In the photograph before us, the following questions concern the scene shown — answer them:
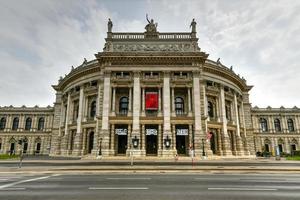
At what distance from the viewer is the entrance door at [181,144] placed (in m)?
39.6

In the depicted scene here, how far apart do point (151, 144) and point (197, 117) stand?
9556 millimetres

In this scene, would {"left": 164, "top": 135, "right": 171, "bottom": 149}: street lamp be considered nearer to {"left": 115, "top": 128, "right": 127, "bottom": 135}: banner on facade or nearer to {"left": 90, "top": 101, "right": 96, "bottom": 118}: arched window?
{"left": 115, "top": 128, "right": 127, "bottom": 135}: banner on facade

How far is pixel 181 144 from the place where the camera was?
40094 millimetres

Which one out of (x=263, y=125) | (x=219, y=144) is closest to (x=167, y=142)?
(x=219, y=144)

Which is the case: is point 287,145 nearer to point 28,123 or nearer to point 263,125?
A: point 263,125

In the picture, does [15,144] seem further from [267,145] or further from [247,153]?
[267,145]

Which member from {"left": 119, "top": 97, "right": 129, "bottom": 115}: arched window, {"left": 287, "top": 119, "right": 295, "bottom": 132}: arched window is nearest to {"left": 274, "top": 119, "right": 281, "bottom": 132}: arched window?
{"left": 287, "top": 119, "right": 295, "bottom": 132}: arched window

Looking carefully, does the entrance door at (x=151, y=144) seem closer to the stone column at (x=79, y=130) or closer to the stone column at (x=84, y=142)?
the stone column at (x=84, y=142)

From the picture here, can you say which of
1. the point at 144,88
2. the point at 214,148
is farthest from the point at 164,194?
the point at 214,148

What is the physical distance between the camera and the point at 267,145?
73750 mm

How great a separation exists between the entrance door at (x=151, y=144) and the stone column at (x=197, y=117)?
739 centimetres

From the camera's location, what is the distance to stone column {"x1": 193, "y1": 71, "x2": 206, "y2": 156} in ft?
121

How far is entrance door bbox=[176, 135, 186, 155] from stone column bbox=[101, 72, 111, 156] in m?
12.5

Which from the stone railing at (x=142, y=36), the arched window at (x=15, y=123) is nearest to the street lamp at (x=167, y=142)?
the stone railing at (x=142, y=36)
